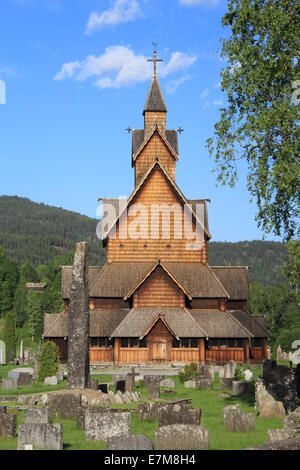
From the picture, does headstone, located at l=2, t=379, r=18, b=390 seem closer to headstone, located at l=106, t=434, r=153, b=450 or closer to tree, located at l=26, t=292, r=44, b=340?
headstone, located at l=106, t=434, r=153, b=450

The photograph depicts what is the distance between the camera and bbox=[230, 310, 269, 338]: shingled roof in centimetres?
5241

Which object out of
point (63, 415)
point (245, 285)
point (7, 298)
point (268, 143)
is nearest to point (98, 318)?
point (245, 285)

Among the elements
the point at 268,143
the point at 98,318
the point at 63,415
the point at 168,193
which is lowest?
the point at 63,415

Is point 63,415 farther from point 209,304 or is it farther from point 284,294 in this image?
point 284,294

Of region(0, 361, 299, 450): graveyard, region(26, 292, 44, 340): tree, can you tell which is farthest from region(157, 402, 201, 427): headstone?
region(26, 292, 44, 340): tree

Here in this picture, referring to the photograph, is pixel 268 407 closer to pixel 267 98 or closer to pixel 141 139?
pixel 267 98

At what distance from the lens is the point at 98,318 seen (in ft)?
168

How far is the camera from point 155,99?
198 feet

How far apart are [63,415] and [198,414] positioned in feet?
18.3

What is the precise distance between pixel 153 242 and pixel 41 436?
38.7 meters

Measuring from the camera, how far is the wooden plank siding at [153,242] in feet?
181

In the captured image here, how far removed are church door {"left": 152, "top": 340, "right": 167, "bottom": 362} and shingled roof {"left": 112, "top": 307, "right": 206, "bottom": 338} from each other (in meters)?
1.18

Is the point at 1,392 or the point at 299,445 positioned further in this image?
the point at 1,392

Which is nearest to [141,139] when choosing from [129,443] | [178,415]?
[178,415]
